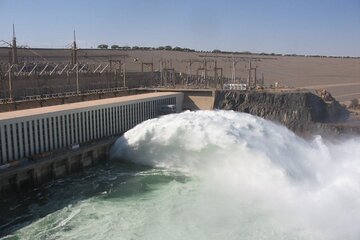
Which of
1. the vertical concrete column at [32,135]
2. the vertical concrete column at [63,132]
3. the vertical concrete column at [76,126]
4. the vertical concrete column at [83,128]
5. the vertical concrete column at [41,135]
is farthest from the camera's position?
the vertical concrete column at [83,128]

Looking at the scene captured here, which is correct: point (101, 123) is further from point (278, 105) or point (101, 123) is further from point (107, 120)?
point (278, 105)

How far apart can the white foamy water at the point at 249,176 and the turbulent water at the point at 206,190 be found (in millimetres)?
57

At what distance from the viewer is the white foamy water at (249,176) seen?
2027 cm

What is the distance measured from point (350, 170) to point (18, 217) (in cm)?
2087

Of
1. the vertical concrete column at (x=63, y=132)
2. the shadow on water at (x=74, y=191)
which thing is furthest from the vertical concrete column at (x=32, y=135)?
the vertical concrete column at (x=63, y=132)

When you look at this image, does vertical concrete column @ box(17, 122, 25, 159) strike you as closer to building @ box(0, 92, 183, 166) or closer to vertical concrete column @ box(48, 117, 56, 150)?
building @ box(0, 92, 183, 166)

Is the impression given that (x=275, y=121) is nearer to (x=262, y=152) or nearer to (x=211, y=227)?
(x=262, y=152)

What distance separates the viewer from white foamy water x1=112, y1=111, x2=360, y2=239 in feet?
66.5

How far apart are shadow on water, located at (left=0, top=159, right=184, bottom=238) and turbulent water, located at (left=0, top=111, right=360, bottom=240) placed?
6 cm

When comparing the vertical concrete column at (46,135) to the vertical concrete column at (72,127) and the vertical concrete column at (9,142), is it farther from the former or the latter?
the vertical concrete column at (9,142)

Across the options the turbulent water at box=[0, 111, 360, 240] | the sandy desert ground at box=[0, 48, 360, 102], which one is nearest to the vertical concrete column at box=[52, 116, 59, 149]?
the turbulent water at box=[0, 111, 360, 240]

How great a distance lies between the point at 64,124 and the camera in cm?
3084

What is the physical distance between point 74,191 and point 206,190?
25.5 feet

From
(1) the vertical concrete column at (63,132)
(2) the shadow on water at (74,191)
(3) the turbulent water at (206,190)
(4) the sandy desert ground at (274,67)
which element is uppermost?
(4) the sandy desert ground at (274,67)
